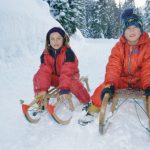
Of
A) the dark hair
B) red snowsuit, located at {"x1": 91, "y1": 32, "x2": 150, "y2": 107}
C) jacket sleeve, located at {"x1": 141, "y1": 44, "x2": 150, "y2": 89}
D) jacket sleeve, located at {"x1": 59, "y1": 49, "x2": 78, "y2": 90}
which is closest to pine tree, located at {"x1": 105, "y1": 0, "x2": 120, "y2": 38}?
the dark hair

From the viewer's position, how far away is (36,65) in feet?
29.2

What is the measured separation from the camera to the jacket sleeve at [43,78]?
4.50m

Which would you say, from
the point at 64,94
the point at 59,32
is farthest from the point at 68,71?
the point at 59,32

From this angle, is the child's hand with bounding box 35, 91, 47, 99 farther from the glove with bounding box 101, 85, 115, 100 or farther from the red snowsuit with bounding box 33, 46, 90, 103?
the glove with bounding box 101, 85, 115, 100

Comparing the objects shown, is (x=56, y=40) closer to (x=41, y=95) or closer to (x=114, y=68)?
(x=41, y=95)

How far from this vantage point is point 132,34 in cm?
419

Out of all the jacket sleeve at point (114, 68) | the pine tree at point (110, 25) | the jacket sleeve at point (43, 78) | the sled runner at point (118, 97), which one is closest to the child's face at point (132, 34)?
the jacket sleeve at point (114, 68)

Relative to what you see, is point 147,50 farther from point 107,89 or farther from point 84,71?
point 84,71

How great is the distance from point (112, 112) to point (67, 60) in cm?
130

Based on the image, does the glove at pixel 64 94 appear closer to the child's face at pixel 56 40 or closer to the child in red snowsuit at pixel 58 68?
the child in red snowsuit at pixel 58 68

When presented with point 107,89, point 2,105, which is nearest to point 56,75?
point 2,105

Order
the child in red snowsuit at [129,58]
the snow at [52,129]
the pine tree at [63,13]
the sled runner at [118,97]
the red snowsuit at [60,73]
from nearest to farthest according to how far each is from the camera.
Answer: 1. the snow at [52,129]
2. the sled runner at [118,97]
3. the child in red snowsuit at [129,58]
4. the red snowsuit at [60,73]
5. the pine tree at [63,13]

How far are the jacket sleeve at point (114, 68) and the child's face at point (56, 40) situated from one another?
1058 mm

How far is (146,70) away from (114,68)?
0.49 meters
